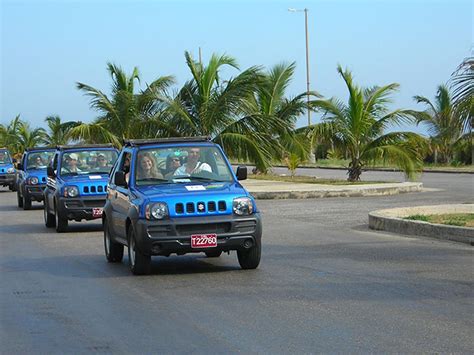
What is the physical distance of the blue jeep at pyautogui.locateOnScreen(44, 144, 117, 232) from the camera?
65.9 feet

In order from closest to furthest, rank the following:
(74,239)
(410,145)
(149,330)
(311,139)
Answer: (149,330), (74,239), (410,145), (311,139)

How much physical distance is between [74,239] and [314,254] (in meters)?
5.88

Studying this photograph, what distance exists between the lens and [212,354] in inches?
307

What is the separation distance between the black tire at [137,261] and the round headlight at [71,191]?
7385mm

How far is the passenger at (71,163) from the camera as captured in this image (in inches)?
842

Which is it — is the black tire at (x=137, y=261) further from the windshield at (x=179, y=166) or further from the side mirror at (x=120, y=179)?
the windshield at (x=179, y=166)

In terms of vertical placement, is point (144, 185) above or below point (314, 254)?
above

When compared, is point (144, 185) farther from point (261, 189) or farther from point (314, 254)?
point (261, 189)

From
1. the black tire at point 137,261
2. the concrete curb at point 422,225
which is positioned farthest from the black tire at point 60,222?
the black tire at point 137,261

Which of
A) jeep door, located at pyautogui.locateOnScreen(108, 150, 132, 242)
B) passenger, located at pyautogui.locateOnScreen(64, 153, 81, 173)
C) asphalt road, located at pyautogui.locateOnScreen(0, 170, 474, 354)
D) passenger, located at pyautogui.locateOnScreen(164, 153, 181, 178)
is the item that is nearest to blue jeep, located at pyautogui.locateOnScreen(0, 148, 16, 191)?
passenger, located at pyautogui.locateOnScreen(64, 153, 81, 173)

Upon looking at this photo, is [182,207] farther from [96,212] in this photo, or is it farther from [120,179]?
[96,212]

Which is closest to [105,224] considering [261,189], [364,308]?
[364,308]

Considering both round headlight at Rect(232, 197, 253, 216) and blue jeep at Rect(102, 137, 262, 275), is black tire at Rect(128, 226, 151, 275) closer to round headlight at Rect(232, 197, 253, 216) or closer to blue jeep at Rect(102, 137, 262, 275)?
blue jeep at Rect(102, 137, 262, 275)

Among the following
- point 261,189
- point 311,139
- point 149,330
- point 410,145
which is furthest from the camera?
point 311,139
